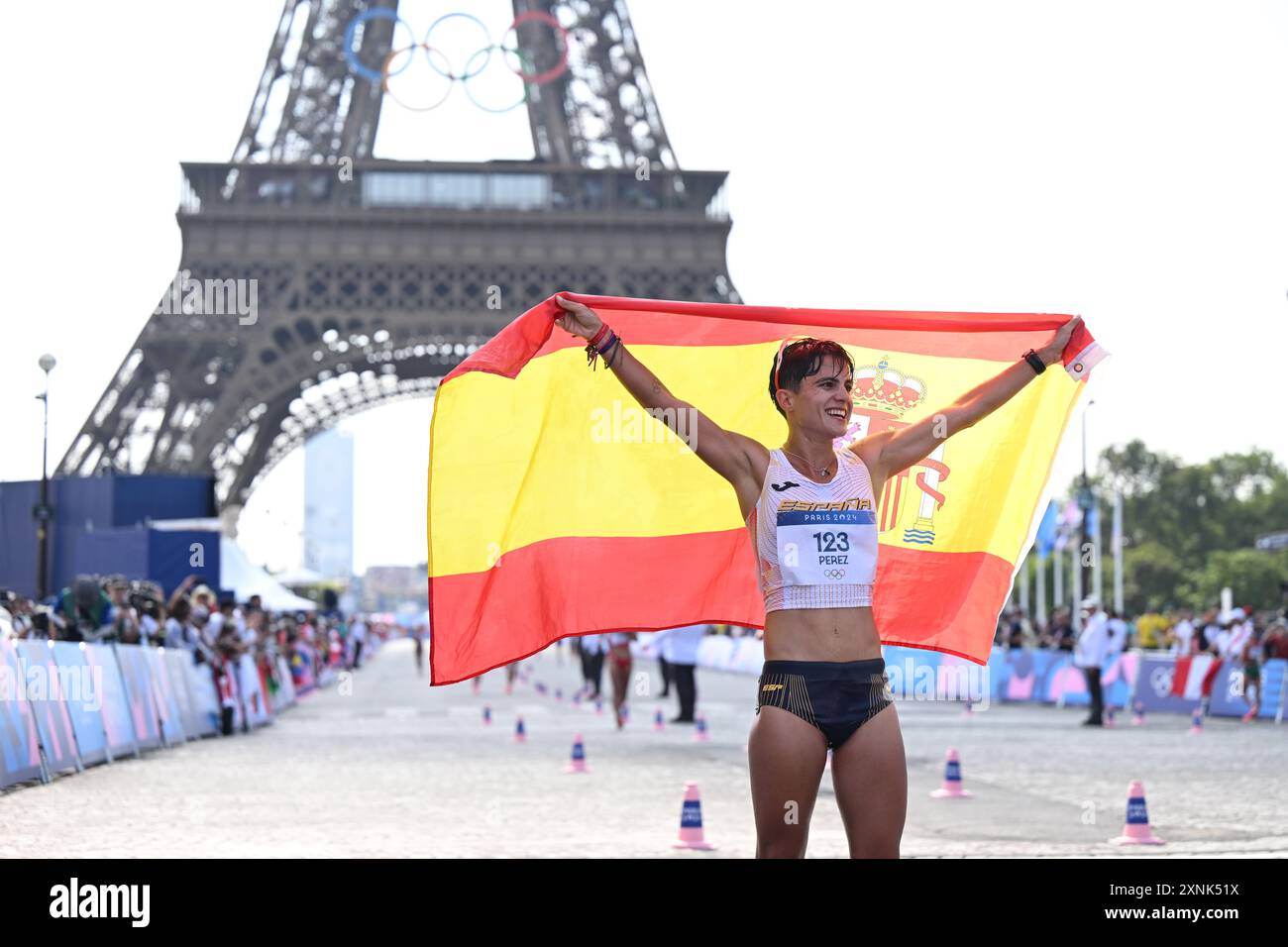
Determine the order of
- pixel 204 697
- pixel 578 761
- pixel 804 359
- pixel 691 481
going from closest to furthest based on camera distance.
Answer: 1. pixel 804 359
2. pixel 691 481
3. pixel 578 761
4. pixel 204 697

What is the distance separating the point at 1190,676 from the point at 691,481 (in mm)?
24141

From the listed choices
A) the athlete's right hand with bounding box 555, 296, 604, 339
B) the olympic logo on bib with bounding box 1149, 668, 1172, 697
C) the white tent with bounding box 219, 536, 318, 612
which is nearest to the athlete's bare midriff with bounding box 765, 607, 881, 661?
the athlete's right hand with bounding box 555, 296, 604, 339

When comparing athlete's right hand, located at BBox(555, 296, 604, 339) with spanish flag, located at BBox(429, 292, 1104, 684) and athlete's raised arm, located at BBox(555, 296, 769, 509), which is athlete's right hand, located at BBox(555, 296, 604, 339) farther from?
spanish flag, located at BBox(429, 292, 1104, 684)

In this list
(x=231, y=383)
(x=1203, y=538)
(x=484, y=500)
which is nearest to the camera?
(x=484, y=500)

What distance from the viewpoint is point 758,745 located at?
5141 millimetres

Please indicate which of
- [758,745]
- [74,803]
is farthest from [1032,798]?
[758,745]

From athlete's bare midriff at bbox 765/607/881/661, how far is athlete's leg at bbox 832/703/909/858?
204 mm

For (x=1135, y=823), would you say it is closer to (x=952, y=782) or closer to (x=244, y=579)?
(x=952, y=782)

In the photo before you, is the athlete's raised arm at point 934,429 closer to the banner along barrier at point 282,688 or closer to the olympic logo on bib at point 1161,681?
the banner along barrier at point 282,688

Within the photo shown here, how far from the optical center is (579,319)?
5.68 metres

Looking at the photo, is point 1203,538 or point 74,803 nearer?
point 74,803

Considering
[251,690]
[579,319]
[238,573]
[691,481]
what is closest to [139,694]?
[251,690]
